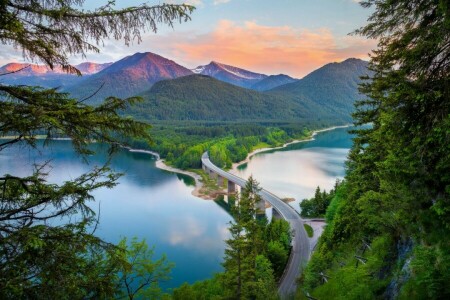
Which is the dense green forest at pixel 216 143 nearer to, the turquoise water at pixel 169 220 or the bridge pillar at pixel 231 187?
the turquoise water at pixel 169 220

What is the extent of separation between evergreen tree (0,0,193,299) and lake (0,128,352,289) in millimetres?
8343

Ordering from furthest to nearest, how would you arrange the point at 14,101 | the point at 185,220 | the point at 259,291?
the point at 185,220 < the point at 259,291 < the point at 14,101

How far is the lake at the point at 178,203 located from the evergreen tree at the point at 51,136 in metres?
8.34

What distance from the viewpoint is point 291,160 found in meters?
101

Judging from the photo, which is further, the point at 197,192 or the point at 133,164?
the point at 133,164

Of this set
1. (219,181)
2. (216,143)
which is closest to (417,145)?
(219,181)

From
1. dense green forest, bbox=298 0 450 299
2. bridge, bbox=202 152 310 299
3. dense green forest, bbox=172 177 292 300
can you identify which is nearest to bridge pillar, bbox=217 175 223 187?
bridge, bbox=202 152 310 299

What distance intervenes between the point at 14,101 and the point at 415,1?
9.52 meters

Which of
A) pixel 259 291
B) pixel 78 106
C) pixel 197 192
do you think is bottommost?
pixel 197 192

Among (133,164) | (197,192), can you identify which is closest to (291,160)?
(197,192)

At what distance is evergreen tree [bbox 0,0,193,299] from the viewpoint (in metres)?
4.07

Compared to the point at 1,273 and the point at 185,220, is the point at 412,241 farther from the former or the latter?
the point at 185,220

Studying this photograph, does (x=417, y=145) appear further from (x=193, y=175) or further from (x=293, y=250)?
(x=193, y=175)

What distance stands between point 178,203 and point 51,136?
179ft
